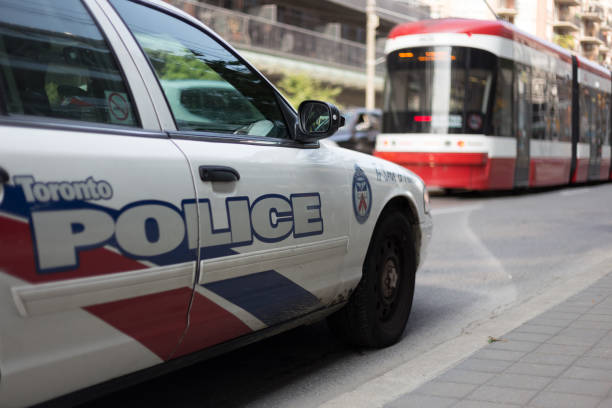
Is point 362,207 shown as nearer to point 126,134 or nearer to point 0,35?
point 126,134

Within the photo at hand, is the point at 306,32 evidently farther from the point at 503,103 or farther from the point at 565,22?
the point at 565,22

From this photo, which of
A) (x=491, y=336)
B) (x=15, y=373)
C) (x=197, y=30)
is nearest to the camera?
(x=15, y=373)

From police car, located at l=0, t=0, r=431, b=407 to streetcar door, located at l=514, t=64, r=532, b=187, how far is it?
43.6ft

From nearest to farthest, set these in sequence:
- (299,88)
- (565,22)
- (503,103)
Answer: (503,103) → (299,88) → (565,22)

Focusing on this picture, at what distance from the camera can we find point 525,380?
352 cm

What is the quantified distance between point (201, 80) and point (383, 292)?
1680 mm

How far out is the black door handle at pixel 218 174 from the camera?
2.91 meters

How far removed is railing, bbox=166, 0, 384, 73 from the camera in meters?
28.5

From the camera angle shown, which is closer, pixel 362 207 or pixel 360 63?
pixel 362 207

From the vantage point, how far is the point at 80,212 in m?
2.38

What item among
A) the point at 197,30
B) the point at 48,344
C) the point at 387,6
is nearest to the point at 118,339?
the point at 48,344

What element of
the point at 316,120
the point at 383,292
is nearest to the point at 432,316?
the point at 383,292

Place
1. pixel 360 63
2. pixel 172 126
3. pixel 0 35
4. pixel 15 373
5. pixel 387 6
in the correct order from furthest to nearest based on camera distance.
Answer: pixel 387 6 → pixel 360 63 → pixel 172 126 → pixel 0 35 → pixel 15 373

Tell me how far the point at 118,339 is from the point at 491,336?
251 centimetres
